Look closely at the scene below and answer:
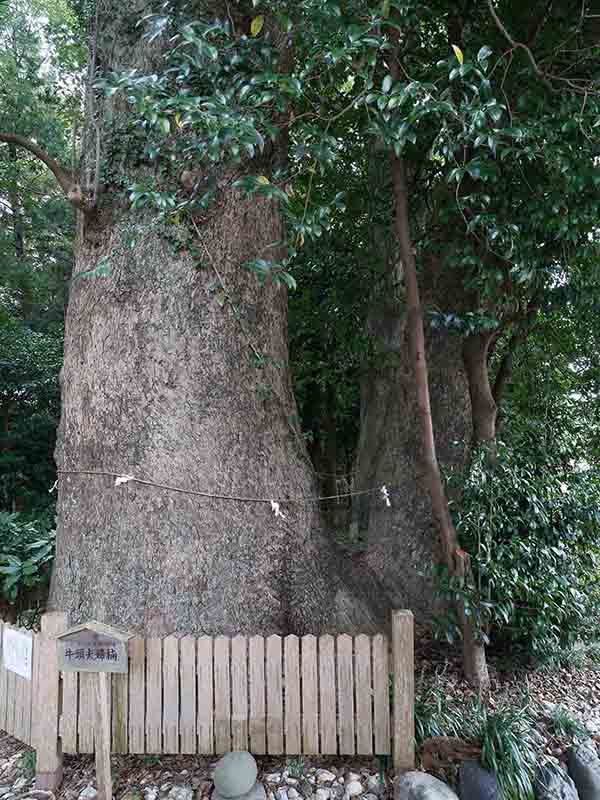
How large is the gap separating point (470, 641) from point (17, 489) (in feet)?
22.6

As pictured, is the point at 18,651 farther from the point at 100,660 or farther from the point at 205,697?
the point at 205,697

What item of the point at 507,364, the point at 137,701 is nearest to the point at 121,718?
the point at 137,701

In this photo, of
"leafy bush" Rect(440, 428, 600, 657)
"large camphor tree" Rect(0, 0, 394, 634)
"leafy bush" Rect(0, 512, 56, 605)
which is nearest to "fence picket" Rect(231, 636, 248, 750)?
"large camphor tree" Rect(0, 0, 394, 634)

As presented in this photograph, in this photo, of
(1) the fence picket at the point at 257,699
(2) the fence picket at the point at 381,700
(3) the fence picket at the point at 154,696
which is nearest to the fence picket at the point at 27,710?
(3) the fence picket at the point at 154,696

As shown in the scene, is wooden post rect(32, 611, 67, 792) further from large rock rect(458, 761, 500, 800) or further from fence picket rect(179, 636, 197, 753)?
large rock rect(458, 761, 500, 800)

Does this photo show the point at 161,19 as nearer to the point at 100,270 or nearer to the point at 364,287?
the point at 100,270

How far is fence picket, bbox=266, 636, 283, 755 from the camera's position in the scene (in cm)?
265

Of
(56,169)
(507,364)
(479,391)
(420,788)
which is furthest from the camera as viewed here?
(507,364)

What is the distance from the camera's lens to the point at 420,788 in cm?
245

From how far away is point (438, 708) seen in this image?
2.93 metres

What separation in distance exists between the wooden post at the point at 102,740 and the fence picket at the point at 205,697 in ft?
1.35

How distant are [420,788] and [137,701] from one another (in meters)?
1.34

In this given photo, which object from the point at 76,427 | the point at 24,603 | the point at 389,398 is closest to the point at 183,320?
the point at 76,427

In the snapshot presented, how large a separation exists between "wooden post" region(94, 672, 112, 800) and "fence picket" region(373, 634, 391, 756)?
1214 millimetres
